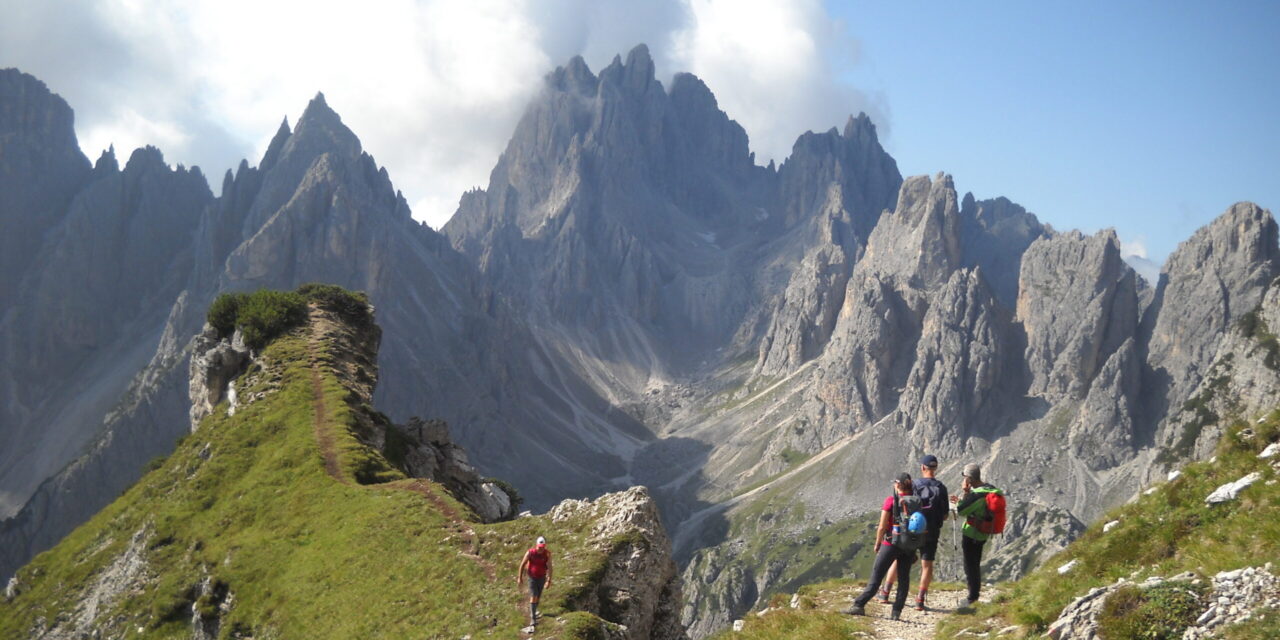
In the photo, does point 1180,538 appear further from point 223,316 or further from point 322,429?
point 223,316

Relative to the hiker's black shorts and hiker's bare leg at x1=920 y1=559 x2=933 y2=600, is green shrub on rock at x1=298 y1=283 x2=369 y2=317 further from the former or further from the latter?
the hiker's black shorts

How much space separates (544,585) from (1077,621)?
14.7m

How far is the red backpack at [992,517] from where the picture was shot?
69.7 feet

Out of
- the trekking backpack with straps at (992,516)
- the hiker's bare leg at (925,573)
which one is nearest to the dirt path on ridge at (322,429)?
the hiker's bare leg at (925,573)

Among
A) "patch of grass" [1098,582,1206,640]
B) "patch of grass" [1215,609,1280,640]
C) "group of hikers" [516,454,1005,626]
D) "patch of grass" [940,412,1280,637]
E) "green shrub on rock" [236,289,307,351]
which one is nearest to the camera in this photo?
"patch of grass" [1215,609,1280,640]

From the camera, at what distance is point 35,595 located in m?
47.8

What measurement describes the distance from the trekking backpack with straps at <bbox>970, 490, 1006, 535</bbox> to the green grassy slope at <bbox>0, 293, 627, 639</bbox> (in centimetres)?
1073

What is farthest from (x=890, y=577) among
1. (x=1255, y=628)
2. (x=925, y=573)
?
(x=1255, y=628)

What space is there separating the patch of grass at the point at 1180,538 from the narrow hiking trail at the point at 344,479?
16.8m

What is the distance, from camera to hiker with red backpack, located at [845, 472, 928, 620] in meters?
21.9

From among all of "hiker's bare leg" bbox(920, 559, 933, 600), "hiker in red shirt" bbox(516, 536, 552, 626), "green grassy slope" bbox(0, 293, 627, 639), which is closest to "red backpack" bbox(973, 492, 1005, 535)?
"hiker's bare leg" bbox(920, 559, 933, 600)

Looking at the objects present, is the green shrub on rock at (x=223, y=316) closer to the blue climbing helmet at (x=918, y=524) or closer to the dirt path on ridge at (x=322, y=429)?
the dirt path on ridge at (x=322, y=429)

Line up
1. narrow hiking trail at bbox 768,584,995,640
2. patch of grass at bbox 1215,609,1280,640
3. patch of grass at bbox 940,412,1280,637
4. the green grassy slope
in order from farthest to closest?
the green grassy slope
narrow hiking trail at bbox 768,584,995,640
patch of grass at bbox 940,412,1280,637
patch of grass at bbox 1215,609,1280,640

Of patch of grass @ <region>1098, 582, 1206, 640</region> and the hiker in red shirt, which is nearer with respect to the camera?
patch of grass @ <region>1098, 582, 1206, 640</region>
